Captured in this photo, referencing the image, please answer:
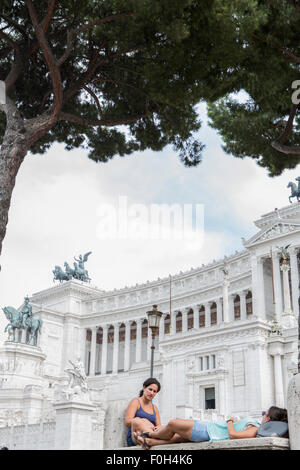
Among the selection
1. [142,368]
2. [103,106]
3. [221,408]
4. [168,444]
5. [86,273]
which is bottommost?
[168,444]

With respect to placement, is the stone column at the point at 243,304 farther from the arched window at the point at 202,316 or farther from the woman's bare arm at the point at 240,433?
the woman's bare arm at the point at 240,433

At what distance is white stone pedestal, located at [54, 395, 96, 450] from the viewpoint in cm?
1656

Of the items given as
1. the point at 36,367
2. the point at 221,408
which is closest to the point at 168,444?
the point at 221,408

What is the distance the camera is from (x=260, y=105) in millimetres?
15070

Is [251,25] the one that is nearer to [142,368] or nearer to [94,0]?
[94,0]

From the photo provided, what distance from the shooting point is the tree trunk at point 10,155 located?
11859 mm

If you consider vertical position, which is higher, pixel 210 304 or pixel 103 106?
A: pixel 210 304

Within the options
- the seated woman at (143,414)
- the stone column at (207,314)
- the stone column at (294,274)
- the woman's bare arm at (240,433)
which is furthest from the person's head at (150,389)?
the stone column at (207,314)

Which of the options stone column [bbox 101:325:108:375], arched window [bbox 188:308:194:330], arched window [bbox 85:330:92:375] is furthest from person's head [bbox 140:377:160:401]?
arched window [bbox 85:330:92:375]

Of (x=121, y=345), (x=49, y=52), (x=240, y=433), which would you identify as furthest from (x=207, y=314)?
(x=240, y=433)

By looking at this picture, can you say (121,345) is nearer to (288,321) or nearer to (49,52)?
(288,321)

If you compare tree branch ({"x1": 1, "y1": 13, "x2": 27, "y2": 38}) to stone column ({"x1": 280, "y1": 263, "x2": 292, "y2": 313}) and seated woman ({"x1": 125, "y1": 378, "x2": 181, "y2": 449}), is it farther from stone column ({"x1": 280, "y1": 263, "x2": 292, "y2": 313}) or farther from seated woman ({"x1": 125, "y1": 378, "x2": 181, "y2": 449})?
stone column ({"x1": 280, "y1": 263, "x2": 292, "y2": 313})

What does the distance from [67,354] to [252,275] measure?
23744 millimetres

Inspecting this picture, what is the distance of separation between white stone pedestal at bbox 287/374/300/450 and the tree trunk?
7997 mm
